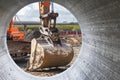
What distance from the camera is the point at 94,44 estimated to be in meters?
5.09

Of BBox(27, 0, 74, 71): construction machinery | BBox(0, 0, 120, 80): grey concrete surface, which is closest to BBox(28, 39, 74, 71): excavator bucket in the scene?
BBox(27, 0, 74, 71): construction machinery

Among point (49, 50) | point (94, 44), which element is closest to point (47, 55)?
point (49, 50)

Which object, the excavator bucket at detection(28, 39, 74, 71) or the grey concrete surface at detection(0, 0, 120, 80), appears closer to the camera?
the grey concrete surface at detection(0, 0, 120, 80)

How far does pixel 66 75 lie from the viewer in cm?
616

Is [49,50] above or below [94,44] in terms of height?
below

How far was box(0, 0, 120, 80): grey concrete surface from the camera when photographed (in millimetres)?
3812

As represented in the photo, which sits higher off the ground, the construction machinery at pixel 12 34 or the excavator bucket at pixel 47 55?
the construction machinery at pixel 12 34

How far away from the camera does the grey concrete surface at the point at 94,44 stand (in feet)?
12.5

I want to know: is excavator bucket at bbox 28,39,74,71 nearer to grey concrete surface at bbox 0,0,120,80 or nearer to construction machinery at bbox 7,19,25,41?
construction machinery at bbox 7,19,25,41

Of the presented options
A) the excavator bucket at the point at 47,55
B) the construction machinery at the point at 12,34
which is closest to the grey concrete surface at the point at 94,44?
the excavator bucket at the point at 47,55

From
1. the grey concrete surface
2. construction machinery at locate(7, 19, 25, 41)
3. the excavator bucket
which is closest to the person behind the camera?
the grey concrete surface

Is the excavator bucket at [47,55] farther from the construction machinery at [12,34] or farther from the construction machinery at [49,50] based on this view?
the construction machinery at [12,34]

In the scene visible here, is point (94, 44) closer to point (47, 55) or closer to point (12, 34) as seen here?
point (47, 55)

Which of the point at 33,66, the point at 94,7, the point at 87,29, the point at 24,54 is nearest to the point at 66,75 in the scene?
the point at 87,29
